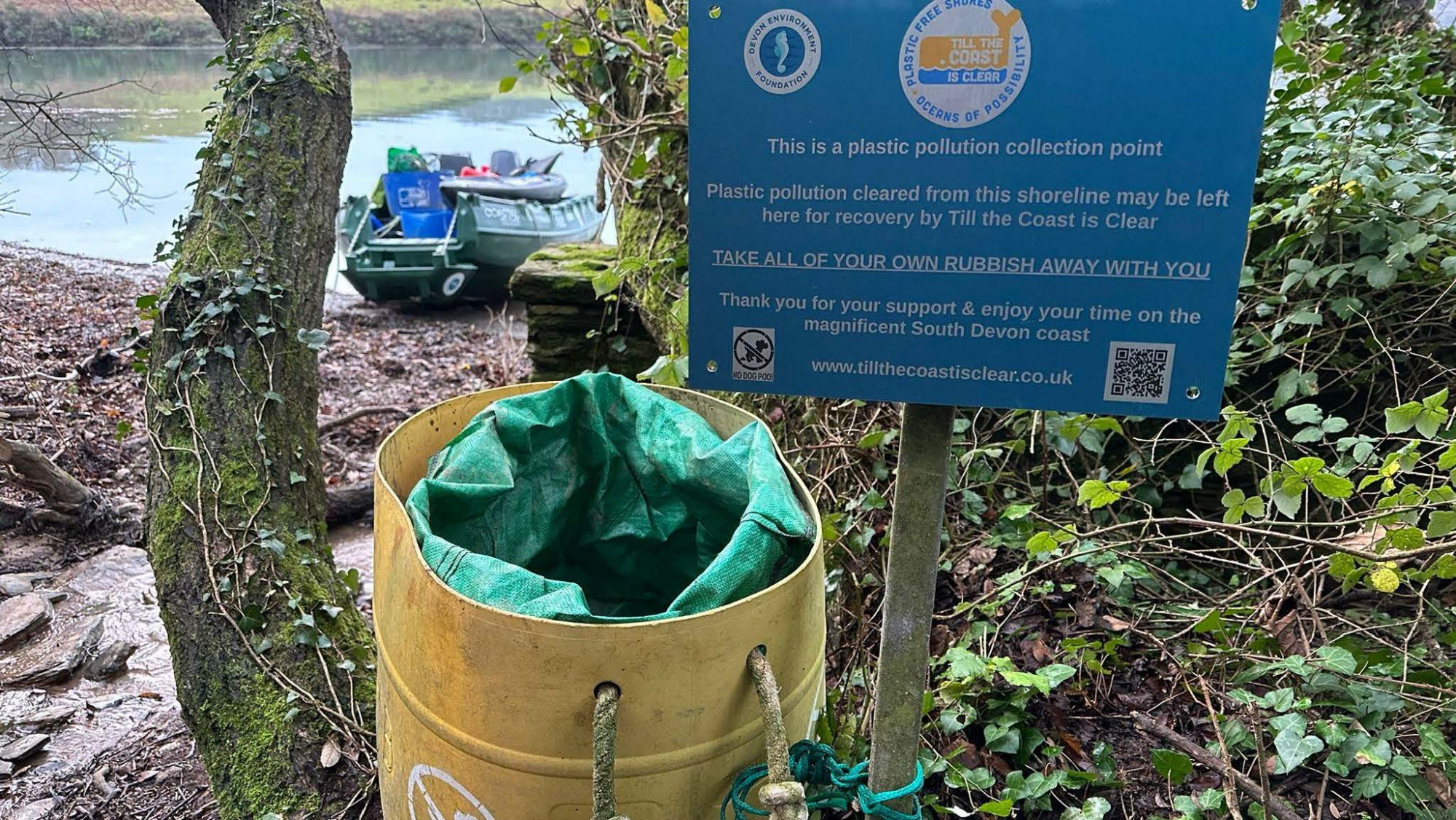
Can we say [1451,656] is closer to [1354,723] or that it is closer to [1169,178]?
[1354,723]

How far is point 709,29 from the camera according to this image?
3.52 ft

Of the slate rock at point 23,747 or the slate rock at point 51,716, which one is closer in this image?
the slate rock at point 23,747

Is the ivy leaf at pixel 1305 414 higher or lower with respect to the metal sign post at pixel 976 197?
lower

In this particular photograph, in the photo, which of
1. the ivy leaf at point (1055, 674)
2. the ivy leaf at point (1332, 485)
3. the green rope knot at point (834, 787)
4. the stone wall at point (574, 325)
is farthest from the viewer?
the stone wall at point (574, 325)

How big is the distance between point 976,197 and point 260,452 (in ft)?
7.04

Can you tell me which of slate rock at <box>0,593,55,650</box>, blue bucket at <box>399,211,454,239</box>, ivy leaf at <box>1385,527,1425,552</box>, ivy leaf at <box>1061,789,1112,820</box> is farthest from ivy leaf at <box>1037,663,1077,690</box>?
blue bucket at <box>399,211,454,239</box>

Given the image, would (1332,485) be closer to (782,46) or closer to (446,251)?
(782,46)

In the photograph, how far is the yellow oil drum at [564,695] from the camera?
3.47ft

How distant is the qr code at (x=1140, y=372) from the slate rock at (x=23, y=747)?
2.86m

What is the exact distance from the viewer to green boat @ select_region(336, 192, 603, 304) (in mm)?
10297

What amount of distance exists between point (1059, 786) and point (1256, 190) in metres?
1.94

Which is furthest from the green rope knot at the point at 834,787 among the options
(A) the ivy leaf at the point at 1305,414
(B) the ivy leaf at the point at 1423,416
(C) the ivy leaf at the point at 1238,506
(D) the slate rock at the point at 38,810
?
(D) the slate rock at the point at 38,810

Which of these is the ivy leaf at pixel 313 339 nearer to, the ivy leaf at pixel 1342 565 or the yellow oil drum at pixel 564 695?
the yellow oil drum at pixel 564 695

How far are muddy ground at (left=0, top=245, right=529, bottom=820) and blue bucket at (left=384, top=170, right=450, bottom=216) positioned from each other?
119 inches
